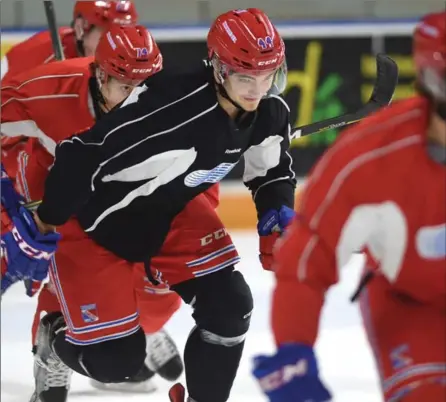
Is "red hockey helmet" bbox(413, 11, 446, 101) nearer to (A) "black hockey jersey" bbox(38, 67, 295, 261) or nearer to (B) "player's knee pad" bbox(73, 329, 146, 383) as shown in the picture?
(A) "black hockey jersey" bbox(38, 67, 295, 261)

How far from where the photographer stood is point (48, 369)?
9.98 ft

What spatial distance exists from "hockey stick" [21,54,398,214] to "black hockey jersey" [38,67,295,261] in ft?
0.94

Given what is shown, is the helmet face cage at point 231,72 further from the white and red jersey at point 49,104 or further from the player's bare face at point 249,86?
the white and red jersey at point 49,104

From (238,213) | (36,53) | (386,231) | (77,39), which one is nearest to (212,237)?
(386,231)

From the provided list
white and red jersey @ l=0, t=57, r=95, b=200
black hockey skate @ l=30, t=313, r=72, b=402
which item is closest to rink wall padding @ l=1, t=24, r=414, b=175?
white and red jersey @ l=0, t=57, r=95, b=200

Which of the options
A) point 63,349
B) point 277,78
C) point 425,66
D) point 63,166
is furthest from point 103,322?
point 425,66

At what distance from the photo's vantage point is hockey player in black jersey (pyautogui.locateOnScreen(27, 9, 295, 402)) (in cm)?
252

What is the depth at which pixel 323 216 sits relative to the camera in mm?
1809

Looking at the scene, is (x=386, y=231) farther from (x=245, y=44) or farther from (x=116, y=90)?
(x=116, y=90)

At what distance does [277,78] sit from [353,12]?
8.77 ft

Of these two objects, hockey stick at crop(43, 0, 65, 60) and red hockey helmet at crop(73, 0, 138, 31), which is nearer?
hockey stick at crop(43, 0, 65, 60)

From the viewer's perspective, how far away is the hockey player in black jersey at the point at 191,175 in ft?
8.27

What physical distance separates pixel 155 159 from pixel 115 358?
1.60 ft

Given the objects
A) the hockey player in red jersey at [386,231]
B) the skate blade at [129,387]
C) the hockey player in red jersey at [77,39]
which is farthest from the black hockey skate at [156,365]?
the hockey player in red jersey at [386,231]
